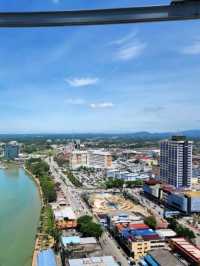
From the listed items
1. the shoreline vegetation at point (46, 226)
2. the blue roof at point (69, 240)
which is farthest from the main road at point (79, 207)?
the shoreline vegetation at point (46, 226)

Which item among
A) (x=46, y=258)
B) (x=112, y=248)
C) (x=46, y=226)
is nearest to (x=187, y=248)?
(x=112, y=248)

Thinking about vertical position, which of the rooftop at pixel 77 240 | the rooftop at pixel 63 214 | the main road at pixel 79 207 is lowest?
the main road at pixel 79 207

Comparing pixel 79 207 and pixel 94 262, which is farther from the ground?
pixel 94 262

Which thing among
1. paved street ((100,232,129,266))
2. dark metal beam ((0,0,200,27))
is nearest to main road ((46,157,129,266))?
paved street ((100,232,129,266))

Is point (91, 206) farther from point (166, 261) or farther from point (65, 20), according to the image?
point (65, 20)

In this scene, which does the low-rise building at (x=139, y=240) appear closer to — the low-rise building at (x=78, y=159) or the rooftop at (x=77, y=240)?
the rooftop at (x=77, y=240)

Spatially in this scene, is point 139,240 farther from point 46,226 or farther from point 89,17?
point 89,17

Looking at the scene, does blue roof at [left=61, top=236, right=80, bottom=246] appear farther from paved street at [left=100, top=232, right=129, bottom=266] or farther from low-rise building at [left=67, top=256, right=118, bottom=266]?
low-rise building at [left=67, top=256, right=118, bottom=266]
